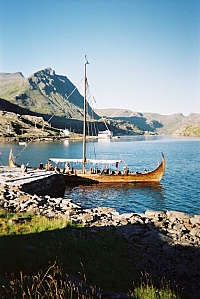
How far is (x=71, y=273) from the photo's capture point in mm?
9586

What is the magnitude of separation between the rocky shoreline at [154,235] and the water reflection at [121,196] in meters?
10.3

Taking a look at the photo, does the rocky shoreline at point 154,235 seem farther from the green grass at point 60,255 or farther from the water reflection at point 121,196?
the water reflection at point 121,196

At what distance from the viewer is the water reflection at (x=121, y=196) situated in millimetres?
32619

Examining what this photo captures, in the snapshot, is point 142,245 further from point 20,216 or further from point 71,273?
point 20,216

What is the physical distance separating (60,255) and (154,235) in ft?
19.1

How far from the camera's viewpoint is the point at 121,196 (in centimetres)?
3697

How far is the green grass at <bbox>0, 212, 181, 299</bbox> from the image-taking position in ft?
28.7

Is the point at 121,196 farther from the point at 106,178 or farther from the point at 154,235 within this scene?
the point at 154,235

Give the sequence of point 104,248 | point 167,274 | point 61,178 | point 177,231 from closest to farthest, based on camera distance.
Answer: point 167,274, point 104,248, point 177,231, point 61,178

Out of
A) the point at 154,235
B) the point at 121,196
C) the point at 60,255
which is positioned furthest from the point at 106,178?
the point at 60,255

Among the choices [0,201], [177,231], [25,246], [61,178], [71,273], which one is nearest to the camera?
[71,273]

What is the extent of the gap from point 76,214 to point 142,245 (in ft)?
23.2

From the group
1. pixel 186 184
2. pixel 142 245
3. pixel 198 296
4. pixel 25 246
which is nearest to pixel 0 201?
pixel 25 246

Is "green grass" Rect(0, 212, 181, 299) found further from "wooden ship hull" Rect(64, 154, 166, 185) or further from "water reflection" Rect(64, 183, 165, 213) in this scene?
"wooden ship hull" Rect(64, 154, 166, 185)
